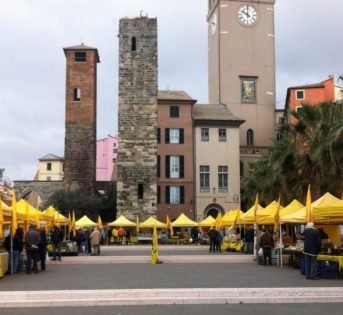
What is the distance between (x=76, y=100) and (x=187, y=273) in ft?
156

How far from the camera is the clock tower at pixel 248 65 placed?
6788cm

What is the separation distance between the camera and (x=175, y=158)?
63.2 meters

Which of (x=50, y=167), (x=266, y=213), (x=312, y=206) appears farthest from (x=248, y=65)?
(x=50, y=167)

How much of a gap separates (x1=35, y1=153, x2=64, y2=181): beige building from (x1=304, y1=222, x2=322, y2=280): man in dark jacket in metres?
96.1

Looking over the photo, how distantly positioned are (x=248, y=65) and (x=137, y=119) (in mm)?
18120

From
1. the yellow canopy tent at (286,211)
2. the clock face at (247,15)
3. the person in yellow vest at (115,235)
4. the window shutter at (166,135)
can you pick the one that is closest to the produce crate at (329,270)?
the yellow canopy tent at (286,211)

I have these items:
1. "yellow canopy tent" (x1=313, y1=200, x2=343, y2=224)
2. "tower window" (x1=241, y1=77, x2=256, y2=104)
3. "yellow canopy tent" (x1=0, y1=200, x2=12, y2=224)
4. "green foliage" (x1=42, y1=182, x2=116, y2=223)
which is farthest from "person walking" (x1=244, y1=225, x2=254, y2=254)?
"tower window" (x1=241, y1=77, x2=256, y2=104)

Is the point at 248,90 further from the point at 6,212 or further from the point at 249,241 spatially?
the point at 6,212

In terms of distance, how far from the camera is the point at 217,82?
6950 centimetres

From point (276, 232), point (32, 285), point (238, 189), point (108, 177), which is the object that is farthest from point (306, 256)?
point (108, 177)

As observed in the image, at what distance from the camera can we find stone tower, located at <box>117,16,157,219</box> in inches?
2165

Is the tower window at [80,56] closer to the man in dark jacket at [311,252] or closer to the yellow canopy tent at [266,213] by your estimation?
the yellow canopy tent at [266,213]

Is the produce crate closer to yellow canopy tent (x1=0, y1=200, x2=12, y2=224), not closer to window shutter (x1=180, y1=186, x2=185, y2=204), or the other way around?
yellow canopy tent (x1=0, y1=200, x2=12, y2=224)

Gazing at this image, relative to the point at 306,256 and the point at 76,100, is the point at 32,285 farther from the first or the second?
the point at 76,100
